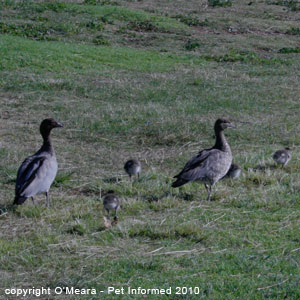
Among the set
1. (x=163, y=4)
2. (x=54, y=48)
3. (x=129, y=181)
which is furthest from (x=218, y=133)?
(x=163, y=4)

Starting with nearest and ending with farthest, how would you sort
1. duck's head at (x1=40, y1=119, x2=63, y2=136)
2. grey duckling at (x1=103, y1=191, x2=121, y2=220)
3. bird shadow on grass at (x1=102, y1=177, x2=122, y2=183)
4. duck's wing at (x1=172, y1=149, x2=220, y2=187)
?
grey duckling at (x1=103, y1=191, x2=121, y2=220)
duck's wing at (x1=172, y1=149, x2=220, y2=187)
duck's head at (x1=40, y1=119, x2=63, y2=136)
bird shadow on grass at (x1=102, y1=177, x2=122, y2=183)

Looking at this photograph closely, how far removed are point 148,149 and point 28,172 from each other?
326 centimetres

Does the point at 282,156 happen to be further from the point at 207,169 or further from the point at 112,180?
the point at 112,180

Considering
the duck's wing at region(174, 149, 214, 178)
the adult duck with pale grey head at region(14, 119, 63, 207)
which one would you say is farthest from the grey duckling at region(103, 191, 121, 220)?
the duck's wing at region(174, 149, 214, 178)

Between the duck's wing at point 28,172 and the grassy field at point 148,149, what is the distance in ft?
1.03

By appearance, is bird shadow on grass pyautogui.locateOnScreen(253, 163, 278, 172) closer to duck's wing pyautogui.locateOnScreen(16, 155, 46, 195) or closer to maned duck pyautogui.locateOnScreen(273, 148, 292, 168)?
maned duck pyautogui.locateOnScreen(273, 148, 292, 168)

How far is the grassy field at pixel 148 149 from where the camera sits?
577 cm

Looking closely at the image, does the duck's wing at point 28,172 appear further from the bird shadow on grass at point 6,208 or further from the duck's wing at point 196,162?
the duck's wing at point 196,162

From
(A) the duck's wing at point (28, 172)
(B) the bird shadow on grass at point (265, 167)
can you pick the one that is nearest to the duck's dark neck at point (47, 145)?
(A) the duck's wing at point (28, 172)

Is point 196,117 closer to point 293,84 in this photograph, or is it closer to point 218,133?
point 218,133

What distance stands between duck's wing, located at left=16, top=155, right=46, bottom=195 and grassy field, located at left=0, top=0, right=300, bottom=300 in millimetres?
314

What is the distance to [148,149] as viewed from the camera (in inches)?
403

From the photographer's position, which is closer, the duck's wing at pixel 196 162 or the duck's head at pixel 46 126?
the duck's wing at pixel 196 162

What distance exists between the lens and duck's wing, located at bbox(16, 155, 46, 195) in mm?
7059
